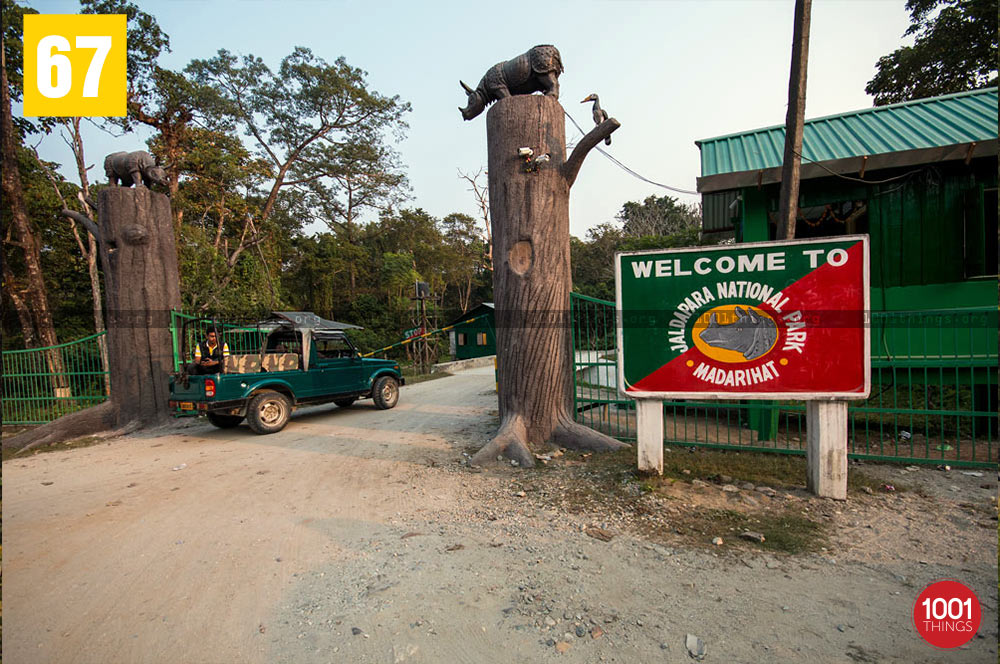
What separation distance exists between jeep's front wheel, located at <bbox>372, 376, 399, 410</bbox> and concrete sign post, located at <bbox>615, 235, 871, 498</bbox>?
6.24 m

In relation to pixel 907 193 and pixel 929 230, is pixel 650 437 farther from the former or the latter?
pixel 907 193

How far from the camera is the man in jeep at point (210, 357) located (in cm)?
764

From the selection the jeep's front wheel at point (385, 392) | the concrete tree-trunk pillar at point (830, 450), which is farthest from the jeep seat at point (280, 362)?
the concrete tree-trunk pillar at point (830, 450)

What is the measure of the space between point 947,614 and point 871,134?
727cm

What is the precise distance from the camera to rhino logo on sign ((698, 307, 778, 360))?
451 centimetres

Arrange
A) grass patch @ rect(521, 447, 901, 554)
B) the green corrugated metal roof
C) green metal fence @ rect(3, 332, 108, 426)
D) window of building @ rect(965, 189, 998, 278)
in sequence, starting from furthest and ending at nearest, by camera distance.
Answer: green metal fence @ rect(3, 332, 108, 426) < the green corrugated metal roof < window of building @ rect(965, 189, 998, 278) < grass patch @ rect(521, 447, 901, 554)

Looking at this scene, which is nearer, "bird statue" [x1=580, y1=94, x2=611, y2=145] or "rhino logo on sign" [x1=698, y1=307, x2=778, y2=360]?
"rhino logo on sign" [x1=698, y1=307, x2=778, y2=360]

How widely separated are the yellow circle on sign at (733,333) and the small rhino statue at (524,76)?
3554mm

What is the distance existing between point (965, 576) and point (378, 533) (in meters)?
4.07

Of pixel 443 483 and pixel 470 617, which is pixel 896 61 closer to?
pixel 443 483

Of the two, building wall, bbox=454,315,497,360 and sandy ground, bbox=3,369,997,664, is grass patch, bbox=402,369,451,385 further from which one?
building wall, bbox=454,315,497,360

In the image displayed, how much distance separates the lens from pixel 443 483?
502 cm

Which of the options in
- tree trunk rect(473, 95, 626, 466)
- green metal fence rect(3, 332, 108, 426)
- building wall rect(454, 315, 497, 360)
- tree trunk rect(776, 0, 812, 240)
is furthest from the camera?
building wall rect(454, 315, 497, 360)

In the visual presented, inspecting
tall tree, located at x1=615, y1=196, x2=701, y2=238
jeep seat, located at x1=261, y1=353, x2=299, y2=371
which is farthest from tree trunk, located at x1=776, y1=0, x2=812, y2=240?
tall tree, located at x1=615, y1=196, x2=701, y2=238
